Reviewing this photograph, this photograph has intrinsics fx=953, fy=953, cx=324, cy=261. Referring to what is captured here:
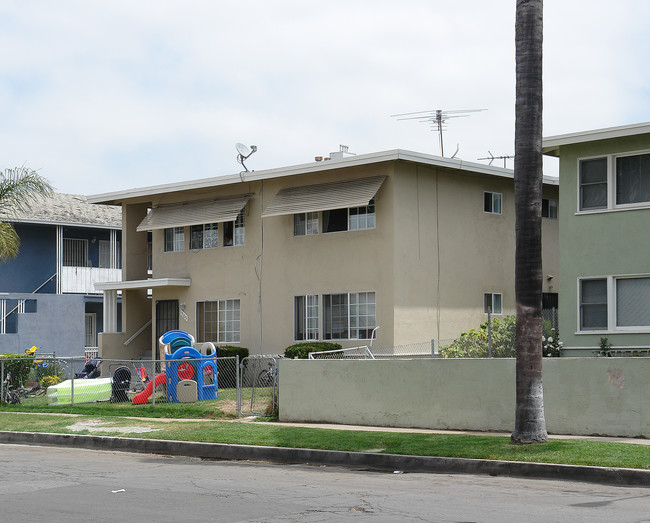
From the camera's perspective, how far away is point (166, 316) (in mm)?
31797

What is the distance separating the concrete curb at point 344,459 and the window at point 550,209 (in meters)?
16.6

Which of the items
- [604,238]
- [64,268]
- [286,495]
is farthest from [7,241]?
[286,495]

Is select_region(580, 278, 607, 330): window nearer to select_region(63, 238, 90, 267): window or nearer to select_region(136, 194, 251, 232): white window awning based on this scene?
select_region(136, 194, 251, 232): white window awning

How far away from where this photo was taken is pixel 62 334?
123ft

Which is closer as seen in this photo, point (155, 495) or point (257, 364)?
point (155, 495)

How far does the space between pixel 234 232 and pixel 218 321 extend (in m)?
2.83

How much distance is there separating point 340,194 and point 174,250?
7.90 metres

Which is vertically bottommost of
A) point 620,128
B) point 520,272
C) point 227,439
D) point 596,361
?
point 227,439

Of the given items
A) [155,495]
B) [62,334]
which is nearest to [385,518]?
[155,495]

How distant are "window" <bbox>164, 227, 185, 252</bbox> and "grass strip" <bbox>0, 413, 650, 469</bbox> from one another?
1146 centimetres

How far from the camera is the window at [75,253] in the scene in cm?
4203

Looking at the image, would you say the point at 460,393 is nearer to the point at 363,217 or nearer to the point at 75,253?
the point at 363,217

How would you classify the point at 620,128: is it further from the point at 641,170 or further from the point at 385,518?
the point at 385,518

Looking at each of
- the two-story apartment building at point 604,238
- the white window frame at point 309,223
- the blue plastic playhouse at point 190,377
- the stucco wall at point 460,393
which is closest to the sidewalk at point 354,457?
the stucco wall at point 460,393
